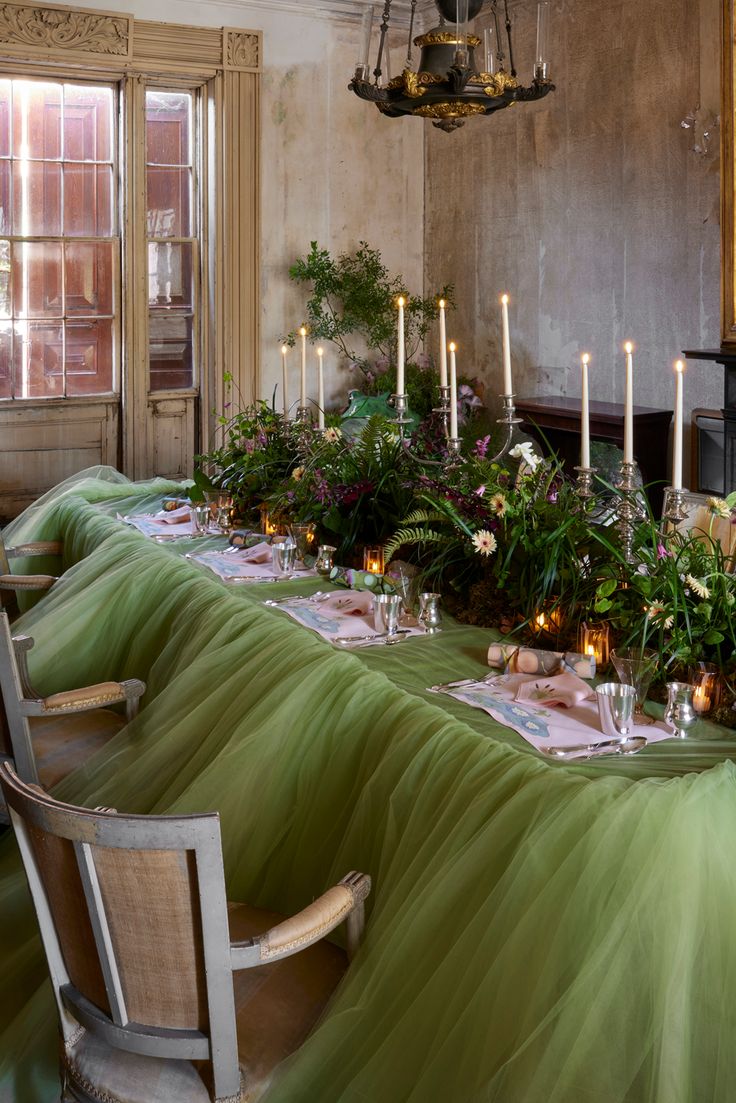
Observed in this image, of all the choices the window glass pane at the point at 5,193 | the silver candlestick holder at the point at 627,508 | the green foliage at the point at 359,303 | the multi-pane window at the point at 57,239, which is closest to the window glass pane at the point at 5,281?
the multi-pane window at the point at 57,239

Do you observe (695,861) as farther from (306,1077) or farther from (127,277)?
(127,277)

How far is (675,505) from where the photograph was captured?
2.24m

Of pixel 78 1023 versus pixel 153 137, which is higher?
pixel 153 137

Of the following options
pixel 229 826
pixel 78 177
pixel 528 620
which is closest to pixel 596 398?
pixel 78 177

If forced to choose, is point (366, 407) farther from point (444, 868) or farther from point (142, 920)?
point (142, 920)

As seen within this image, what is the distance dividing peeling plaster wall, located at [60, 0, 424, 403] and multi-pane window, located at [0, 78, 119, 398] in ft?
3.17

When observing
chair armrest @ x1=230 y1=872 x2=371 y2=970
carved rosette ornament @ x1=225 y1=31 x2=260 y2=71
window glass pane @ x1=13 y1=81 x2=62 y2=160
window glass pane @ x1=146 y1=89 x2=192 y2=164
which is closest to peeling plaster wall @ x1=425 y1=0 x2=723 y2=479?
carved rosette ornament @ x1=225 y1=31 x2=260 y2=71

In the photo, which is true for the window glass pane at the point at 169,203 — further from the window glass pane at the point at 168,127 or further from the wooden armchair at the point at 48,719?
the wooden armchair at the point at 48,719

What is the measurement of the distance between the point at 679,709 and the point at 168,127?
6309 mm

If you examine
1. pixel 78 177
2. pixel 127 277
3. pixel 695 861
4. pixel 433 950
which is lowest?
pixel 433 950

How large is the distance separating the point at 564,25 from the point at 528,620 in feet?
16.5

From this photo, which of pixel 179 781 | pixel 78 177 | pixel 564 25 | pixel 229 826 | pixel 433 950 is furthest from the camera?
pixel 78 177

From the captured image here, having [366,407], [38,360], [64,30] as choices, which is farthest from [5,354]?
[366,407]

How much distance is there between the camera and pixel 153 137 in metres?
7.24
